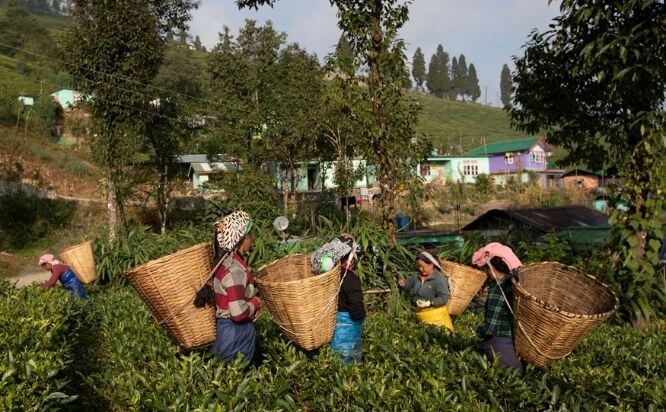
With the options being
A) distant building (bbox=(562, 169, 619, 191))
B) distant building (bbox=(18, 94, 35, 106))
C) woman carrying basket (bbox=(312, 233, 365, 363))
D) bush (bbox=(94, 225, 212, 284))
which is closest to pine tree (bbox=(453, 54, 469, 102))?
distant building (bbox=(562, 169, 619, 191))

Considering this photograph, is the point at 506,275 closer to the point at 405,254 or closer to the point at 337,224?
the point at 405,254

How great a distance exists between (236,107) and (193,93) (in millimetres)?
14655

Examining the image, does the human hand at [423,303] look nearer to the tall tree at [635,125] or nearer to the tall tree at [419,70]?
the tall tree at [635,125]

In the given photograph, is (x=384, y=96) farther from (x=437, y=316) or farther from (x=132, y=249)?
(x=132, y=249)

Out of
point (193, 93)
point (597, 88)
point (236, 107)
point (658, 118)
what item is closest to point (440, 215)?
point (236, 107)

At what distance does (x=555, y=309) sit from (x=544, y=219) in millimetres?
10213

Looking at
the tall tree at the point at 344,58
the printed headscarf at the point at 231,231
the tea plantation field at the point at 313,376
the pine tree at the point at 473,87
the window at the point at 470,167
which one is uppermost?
the pine tree at the point at 473,87

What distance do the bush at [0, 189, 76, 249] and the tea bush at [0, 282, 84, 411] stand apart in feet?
54.0

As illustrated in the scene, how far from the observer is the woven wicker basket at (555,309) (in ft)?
10.5

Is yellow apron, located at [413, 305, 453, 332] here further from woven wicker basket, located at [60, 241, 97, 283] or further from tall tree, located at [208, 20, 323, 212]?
tall tree, located at [208, 20, 323, 212]

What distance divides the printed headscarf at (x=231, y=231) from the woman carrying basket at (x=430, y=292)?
2118 millimetres

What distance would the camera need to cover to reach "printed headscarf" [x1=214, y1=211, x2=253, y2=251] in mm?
3625

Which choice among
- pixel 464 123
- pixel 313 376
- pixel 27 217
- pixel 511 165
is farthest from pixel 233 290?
pixel 464 123

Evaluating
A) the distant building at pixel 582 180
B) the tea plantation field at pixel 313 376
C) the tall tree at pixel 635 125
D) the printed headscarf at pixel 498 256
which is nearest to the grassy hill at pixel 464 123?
the distant building at pixel 582 180
